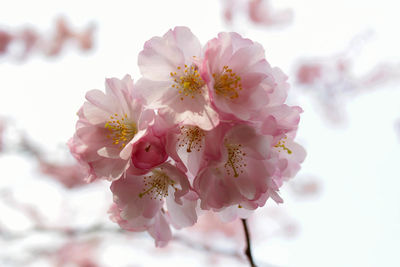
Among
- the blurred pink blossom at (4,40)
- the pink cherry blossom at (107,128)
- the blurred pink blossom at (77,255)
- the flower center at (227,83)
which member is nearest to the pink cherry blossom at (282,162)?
the flower center at (227,83)

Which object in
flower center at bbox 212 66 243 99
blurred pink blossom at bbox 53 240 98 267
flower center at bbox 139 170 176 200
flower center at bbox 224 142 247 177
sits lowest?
flower center at bbox 139 170 176 200

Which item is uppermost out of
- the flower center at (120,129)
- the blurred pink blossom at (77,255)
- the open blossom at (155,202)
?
the blurred pink blossom at (77,255)

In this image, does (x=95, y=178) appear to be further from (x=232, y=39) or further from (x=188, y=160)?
(x=232, y=39)

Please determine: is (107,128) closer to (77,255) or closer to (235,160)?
(235,160)

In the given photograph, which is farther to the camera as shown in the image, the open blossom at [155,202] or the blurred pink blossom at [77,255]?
the blurred pink blossom at [77,255]

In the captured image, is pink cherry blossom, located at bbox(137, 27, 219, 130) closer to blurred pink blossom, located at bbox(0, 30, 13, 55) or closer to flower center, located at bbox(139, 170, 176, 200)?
flower center, located at bbox(139, 170, 176, 200)

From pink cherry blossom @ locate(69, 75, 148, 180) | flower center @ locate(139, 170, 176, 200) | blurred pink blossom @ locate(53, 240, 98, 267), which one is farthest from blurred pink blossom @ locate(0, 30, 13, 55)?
flower center @ locate(139, 170, 176, 200)

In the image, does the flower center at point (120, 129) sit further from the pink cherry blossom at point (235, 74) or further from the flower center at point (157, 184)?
the pink cherry blossom at point (235, 74)
